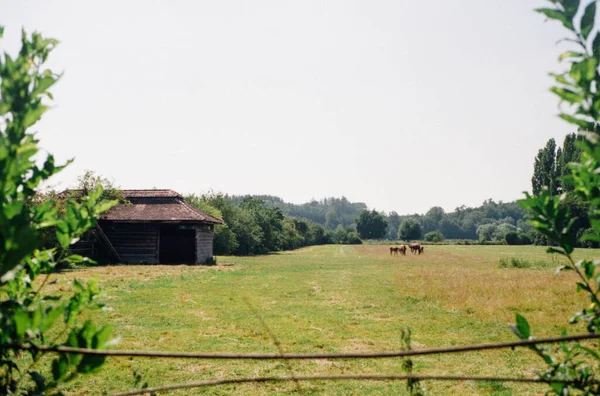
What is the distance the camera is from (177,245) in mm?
31594

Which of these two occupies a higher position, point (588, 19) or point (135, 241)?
point (588, 19)

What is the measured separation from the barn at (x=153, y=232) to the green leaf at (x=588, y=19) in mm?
29275

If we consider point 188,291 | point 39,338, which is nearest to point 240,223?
point 188,291

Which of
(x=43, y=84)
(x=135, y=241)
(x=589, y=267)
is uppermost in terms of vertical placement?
(x=43, y=84)

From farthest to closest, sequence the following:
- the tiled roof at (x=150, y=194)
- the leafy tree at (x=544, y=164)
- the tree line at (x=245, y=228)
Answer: the leafy tree at (x=544, y=164), the tree line at (x=245, y=228), the tiled roof at (x=150, y=194)

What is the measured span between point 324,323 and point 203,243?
76.9 ft

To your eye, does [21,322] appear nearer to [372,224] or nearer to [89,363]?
[89,363]

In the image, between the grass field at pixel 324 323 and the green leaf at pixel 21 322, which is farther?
the grass field at pixel 324 323

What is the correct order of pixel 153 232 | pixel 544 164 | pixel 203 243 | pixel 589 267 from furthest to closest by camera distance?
pixel 544 164 → pixel 203 243 → pixel 153 232 → pixel 589 267

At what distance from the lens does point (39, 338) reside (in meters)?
1.89

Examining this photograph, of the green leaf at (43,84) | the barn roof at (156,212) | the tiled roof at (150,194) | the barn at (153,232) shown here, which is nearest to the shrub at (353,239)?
the barn roof at (156,212)

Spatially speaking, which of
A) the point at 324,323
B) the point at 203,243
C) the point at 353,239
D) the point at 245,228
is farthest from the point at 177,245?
the point at 353,239

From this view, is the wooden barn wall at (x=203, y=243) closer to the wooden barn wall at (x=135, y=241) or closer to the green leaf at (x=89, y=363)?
the wooden barn wall at (x=135, y=241)

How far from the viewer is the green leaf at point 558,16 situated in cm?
169
